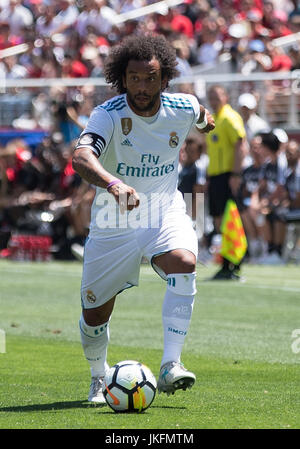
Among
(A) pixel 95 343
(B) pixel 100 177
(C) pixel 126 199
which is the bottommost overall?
(A) pixel 95 343

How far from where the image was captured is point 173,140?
6836 mm

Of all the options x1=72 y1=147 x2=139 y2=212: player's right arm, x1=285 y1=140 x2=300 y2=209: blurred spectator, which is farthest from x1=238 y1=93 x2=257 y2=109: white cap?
x1=72 y1=147 x2=139 y2=212: player's right arm

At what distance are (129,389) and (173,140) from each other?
66.8 inches

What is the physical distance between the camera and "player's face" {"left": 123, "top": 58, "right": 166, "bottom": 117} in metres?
6.64

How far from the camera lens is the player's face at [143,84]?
21.8ft

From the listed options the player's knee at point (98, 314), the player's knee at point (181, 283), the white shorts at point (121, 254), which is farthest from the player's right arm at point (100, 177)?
the player's knee at point (98, 314)

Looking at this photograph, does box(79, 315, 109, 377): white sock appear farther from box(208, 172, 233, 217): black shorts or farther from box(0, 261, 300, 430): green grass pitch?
box(208, 172, 233, 217): black shorts

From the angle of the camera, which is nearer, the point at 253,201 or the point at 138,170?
the point at 138,170

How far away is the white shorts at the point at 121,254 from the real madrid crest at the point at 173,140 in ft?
1.64

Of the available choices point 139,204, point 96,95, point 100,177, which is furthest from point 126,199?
point 96,95

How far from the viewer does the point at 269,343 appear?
946 centimetres

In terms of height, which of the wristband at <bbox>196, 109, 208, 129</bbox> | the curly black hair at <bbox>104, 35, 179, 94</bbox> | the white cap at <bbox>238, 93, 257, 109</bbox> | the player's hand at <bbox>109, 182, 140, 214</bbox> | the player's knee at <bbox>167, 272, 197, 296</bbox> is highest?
the curly black hair at <bbox>104, 35, 179, 94</bbox>

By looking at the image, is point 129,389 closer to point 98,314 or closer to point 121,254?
point 98,314
